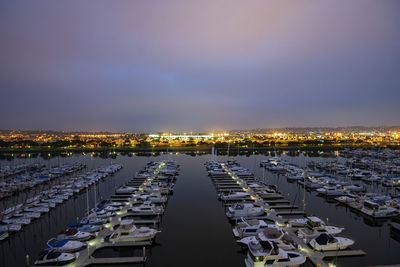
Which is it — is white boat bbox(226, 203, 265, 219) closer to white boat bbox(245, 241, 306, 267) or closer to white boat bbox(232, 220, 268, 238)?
white boat bbox(232, 220, 268, 238)

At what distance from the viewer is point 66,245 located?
36.7 ft

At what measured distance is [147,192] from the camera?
20812 millimetres

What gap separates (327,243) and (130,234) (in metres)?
9.50

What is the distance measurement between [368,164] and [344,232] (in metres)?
25.4

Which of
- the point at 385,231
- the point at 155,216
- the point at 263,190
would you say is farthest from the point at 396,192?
the point at 155,216

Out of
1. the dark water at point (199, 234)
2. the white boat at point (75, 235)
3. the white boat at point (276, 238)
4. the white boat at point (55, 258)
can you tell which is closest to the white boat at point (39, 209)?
the dark water at point (199, 234)

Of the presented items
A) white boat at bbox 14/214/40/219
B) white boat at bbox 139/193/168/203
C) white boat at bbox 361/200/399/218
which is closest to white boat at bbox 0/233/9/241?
white boat at bbox 14/214/40/219

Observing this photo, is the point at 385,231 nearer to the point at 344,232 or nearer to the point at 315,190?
the point at 344,232

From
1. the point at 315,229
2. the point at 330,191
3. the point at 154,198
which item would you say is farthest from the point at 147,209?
the point at 330,191

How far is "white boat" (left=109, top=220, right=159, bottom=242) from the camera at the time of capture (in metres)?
12.2

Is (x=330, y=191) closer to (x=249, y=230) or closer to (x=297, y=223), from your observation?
(x=297, y=223)

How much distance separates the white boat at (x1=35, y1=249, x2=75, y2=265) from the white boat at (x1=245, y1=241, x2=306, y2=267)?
25.0 feet

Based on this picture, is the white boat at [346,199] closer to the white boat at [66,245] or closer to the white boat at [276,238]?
the white boat at [276,238]

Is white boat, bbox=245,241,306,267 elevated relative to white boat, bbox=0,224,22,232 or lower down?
elevated
